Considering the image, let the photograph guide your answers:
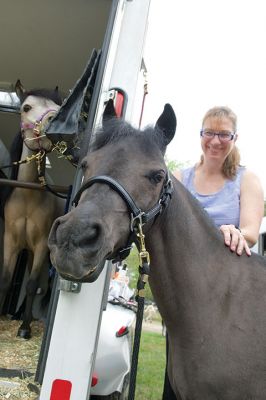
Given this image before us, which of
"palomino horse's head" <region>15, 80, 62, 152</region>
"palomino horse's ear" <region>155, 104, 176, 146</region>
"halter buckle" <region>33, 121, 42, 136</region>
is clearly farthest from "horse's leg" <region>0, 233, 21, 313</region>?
"palomino horse's ear" <region>155, 104, 176, 146</region>

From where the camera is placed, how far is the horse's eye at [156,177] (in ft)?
6.73

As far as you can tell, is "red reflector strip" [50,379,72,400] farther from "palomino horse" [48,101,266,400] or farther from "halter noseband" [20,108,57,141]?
"halter noseband" [20,108,57,141]

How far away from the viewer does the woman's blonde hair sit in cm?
270

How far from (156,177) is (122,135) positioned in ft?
0.88

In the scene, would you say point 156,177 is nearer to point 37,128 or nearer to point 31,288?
point 37,128

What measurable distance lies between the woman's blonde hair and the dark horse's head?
1.92 feet

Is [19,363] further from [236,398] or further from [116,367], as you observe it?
[236,398]

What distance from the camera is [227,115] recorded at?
107 inches

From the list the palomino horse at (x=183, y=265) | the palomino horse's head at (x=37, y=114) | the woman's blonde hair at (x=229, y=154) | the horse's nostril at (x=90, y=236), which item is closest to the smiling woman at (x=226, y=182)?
the woman's blonde hair at (x=229, y=154)

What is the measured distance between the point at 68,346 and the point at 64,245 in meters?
0.89

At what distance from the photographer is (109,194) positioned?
189 centimetres

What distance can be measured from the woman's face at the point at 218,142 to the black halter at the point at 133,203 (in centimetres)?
64

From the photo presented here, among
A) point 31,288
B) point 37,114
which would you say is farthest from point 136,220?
point 31,288

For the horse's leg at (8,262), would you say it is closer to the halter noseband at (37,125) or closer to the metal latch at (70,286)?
the halter noseband at (37,125)
